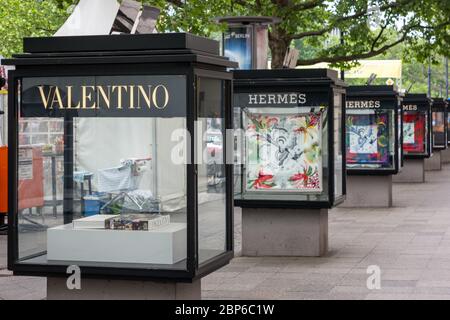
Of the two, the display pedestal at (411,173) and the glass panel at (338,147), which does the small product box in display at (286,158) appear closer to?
the glass panel at (338,147)

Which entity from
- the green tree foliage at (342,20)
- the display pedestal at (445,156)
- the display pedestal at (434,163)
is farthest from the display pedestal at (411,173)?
the display pedestal at (445,156)

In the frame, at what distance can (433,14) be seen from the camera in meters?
29.6

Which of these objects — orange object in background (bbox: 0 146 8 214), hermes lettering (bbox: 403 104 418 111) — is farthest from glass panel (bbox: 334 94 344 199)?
hermes lettering (bbox: 403 104 418 111)

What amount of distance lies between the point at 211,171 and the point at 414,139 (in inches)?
761

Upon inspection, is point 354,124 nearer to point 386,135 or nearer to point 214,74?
point 386,135

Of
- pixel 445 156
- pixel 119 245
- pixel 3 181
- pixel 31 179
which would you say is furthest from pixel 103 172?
pixel 445 156

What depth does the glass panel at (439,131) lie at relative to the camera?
34531 mm

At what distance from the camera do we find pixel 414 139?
26.2 m

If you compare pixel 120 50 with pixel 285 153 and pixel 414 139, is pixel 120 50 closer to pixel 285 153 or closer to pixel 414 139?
pixel 285 153

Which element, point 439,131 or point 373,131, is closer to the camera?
point 373,131

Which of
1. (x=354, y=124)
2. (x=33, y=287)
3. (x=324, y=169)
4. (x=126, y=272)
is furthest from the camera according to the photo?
(x=354, y=124)

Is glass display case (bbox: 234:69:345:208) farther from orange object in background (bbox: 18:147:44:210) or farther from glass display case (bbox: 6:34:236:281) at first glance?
orange object in background (bbox: 18:147:44:210)

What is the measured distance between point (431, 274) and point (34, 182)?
4377 mm
